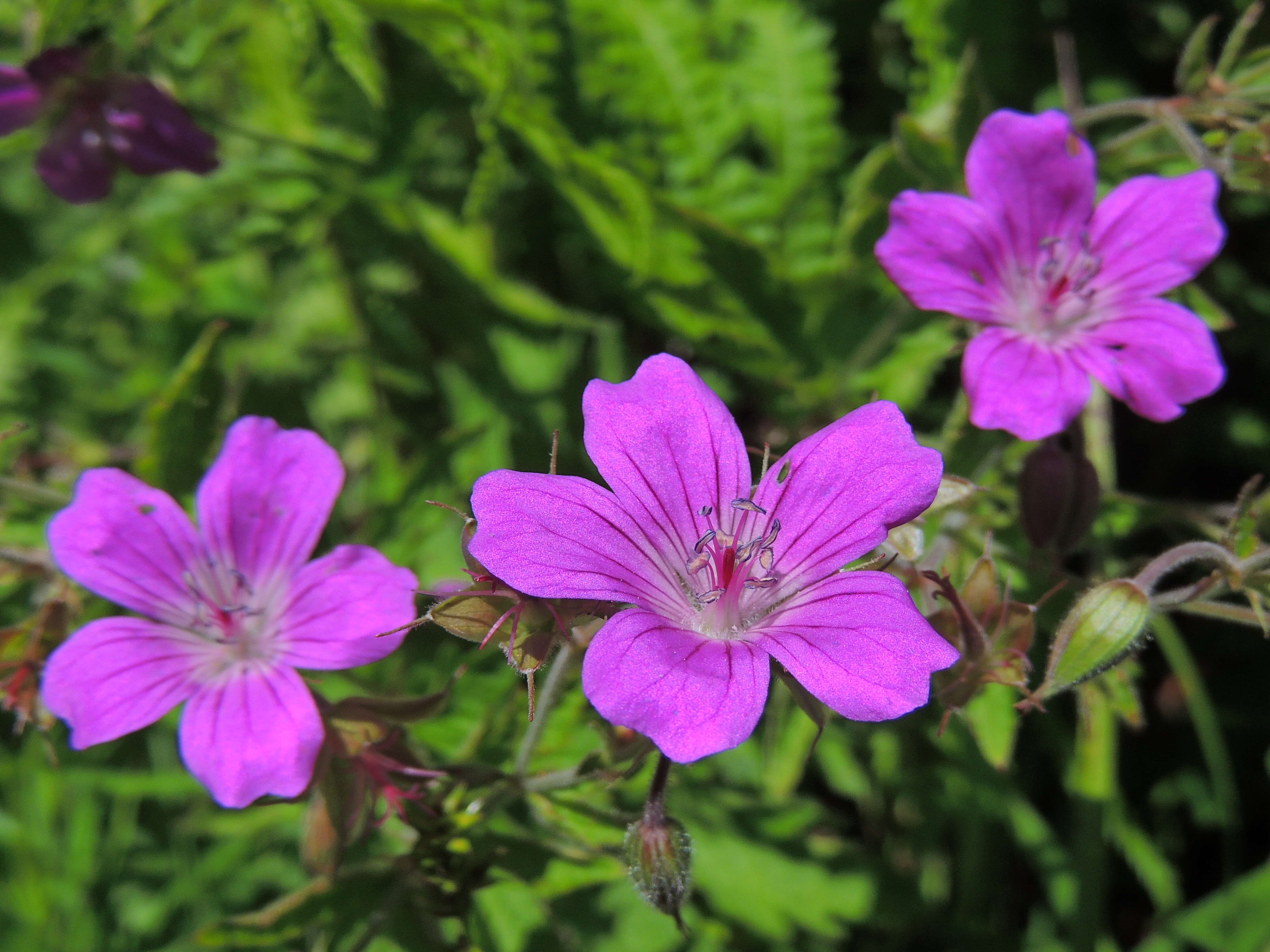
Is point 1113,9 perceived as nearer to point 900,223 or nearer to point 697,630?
point 900,223

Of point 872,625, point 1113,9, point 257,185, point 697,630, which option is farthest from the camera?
point 1113,9

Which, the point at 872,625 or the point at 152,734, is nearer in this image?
the point at 872,625

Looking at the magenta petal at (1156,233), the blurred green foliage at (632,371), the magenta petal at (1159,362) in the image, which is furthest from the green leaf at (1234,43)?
the magenta petal at (1159,362)

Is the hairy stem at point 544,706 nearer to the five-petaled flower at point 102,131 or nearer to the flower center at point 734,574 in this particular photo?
the flower center at point 734,574

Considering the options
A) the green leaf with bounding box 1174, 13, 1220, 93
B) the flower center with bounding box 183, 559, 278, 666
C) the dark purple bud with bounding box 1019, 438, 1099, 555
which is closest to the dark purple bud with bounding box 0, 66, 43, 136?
the flower center with bounding box 183, 559, 278, 666

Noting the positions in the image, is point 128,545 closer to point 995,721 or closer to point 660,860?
point 660,860

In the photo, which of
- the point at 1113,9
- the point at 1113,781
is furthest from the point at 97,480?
the point at 1113,9

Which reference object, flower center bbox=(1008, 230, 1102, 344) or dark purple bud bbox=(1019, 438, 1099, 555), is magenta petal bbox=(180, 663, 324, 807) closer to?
dark purple bud bbox=(1019, 438, 1099, 555)
